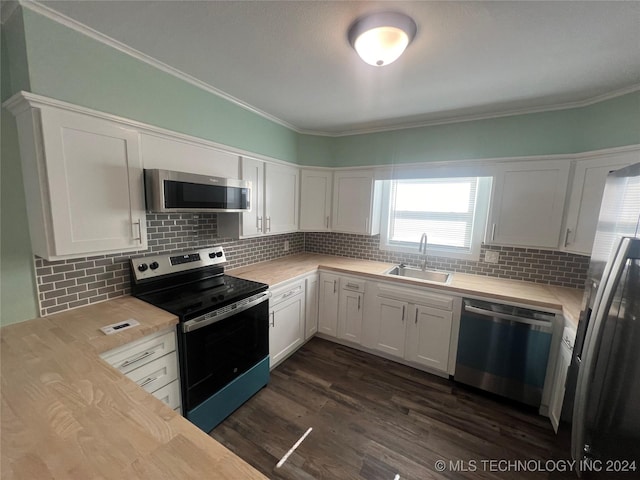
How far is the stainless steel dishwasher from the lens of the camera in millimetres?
1997

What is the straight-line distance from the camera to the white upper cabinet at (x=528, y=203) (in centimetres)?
→ 218

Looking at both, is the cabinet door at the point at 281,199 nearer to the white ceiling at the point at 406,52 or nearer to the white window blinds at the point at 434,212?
the white ceiling at the point at 406,52

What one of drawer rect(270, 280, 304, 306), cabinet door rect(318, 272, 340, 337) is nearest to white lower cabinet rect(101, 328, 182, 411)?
drawer rect(270, 280, 304, 306)

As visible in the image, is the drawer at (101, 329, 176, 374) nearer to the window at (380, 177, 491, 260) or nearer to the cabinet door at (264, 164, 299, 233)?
the cabinet door at (264, 164, 299, 233)

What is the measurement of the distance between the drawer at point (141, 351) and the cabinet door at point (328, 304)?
1685 mm

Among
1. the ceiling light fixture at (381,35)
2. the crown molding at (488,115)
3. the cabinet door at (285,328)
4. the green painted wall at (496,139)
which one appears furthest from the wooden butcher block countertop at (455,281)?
the ceiling light fixture at (381,35)

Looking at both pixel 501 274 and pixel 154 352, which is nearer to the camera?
pixel 154 352

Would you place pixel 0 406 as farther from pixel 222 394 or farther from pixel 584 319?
pixel 584 319

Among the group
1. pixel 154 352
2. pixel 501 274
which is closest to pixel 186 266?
pixel 154 352

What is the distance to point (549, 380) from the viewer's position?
1.99 meters

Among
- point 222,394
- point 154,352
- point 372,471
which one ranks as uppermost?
point 154,352

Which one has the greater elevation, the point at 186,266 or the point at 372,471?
the point at 186,266

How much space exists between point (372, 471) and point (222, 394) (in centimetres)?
113

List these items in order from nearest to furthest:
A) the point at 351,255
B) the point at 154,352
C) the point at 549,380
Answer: the point at 154,352, the point at 549,380, the point at 351,255
